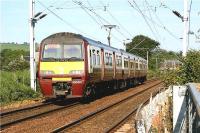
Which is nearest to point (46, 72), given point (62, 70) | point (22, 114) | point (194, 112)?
point (62, 70)

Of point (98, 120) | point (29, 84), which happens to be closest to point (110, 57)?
point (29, 84)

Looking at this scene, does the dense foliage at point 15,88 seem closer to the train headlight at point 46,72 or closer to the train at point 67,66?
the train at point 67,66

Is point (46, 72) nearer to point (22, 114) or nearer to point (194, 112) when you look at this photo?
point (22, 114)

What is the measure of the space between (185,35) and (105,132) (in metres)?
13.1

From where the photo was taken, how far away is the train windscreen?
20.1m

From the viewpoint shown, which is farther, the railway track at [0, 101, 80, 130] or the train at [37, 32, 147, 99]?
the train at [37, 32, 147, 99]

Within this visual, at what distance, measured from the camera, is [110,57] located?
87.5ft

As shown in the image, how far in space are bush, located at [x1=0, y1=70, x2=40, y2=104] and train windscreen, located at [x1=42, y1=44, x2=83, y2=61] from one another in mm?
2710

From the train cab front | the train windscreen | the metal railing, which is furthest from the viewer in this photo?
the train windscreen

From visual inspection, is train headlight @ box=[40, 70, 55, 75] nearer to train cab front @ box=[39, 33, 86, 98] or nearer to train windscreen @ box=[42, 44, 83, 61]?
train cab front @ box=[39, 33, 86, 98]

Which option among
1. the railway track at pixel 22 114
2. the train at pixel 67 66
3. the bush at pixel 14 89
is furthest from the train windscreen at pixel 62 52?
the bush at pixel 14 89

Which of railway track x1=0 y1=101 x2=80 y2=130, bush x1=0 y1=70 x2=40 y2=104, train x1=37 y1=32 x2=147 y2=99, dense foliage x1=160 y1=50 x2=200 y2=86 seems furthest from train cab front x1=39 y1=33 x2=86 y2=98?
dense foliage x1=160 y1=50 x2=200 y2=86

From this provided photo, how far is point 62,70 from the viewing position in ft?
65.2

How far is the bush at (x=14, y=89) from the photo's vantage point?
21212mm
